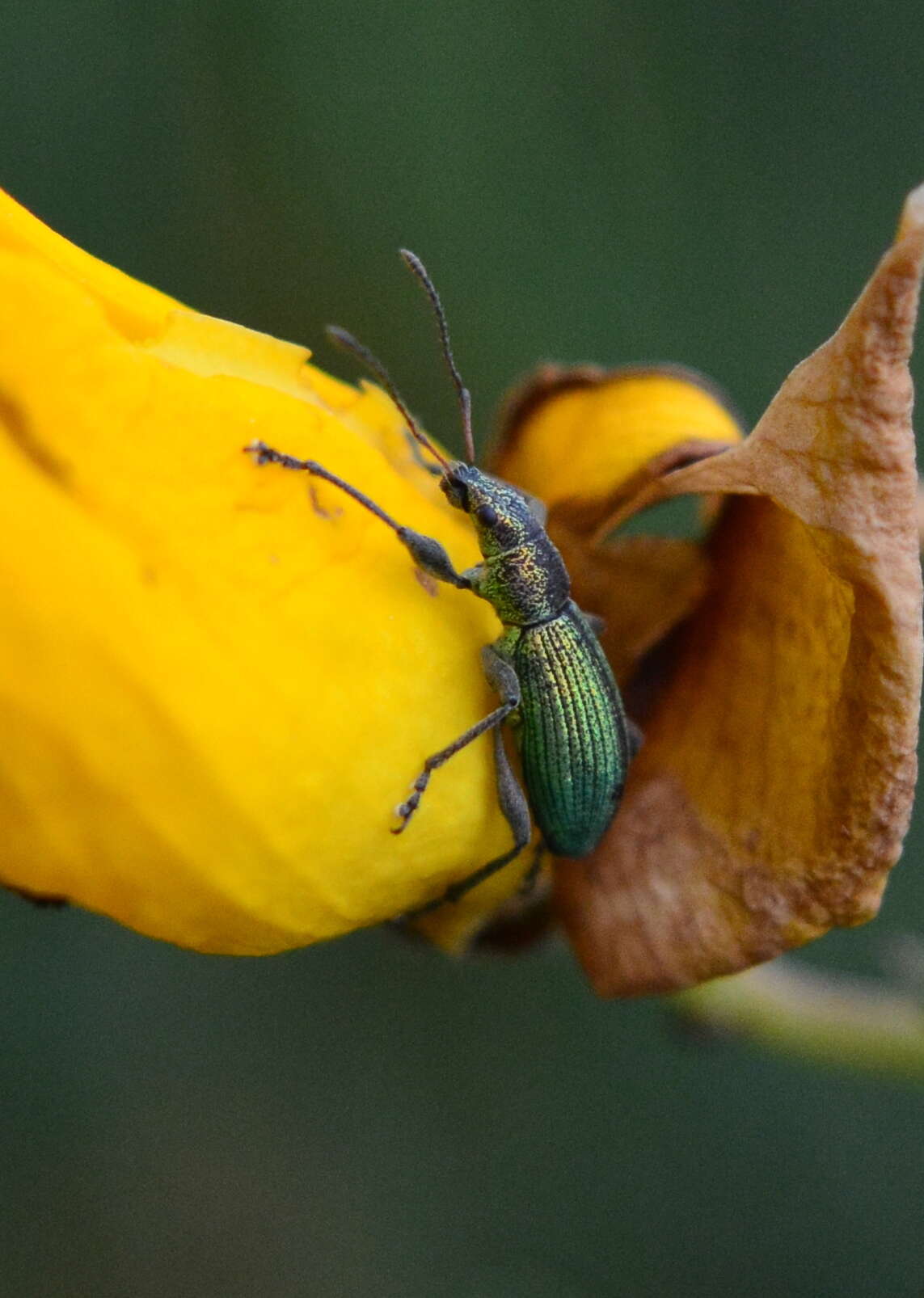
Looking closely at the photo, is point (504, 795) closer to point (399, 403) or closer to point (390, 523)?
point (390, 523)

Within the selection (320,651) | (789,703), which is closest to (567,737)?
(789,703)

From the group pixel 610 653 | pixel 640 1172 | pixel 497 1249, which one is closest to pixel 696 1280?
pixel 640 1172

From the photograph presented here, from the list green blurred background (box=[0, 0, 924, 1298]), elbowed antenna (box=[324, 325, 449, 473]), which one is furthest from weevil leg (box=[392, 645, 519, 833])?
green blurred background (box=[0, 0, 924, 1298])

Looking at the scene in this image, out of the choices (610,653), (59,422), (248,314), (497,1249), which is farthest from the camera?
(497,1249)

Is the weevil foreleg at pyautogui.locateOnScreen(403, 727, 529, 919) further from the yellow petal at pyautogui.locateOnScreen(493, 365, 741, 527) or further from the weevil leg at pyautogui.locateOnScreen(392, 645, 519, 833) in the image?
the yellow petal at pyautogui.locateOnScreen(493, 365, 741, 527)

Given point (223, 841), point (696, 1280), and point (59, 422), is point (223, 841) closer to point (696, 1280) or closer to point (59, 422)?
point (59, 422)

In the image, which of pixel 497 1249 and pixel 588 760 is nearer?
pixel 588 760

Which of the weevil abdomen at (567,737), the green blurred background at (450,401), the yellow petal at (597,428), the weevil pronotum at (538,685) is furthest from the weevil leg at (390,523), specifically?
the green blurred background at (450,401)
